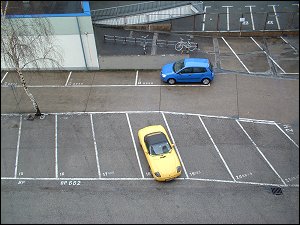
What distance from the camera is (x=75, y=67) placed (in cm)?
2325

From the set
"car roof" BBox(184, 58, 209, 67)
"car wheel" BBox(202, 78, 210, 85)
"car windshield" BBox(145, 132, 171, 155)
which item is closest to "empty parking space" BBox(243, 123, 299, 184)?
"car wheel" BBox(202, 78, 210, 85)

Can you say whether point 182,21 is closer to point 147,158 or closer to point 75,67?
point 75,67

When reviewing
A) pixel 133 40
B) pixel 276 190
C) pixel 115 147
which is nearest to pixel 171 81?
pixel 133 40

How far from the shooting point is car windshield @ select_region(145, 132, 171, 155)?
16.5 metres

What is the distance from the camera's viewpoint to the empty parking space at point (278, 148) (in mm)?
16469

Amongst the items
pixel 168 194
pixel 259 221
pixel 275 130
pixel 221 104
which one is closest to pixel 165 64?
pixel 221 104

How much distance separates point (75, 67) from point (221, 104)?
10.2m

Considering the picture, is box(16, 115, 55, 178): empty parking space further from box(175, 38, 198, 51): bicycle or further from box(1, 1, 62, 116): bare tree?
box(175, 38, 198, 51): bicycle

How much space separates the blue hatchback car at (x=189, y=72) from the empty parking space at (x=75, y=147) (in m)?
5.76

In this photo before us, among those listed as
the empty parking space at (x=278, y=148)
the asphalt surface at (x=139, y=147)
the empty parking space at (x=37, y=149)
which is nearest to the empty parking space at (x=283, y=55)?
the asphalt surface at (x=139, y=147)

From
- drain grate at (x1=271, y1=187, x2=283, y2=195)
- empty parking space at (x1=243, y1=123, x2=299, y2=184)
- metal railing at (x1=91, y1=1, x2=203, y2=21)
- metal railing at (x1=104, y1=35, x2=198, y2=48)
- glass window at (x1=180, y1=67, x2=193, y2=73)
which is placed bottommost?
drain grate at (x1=271, y1=187, x2=283, y2=195)

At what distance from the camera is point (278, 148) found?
57.6 ft

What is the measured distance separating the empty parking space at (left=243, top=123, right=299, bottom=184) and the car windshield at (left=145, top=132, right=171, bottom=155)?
494 cm

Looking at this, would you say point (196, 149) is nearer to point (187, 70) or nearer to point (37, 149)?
point (187, 70)
